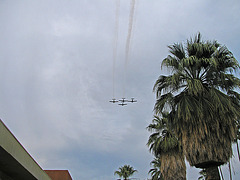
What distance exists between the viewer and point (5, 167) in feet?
32.6

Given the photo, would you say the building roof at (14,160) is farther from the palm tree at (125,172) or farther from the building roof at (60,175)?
the palm tree at (125,172)

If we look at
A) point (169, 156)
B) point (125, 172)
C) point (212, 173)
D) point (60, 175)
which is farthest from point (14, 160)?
point (125, 172)

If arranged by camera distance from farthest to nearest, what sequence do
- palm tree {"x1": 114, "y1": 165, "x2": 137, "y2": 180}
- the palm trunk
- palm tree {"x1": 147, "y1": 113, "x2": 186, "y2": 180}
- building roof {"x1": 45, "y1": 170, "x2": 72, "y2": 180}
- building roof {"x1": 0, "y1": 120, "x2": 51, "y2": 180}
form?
palm tree {"x1": 114, "y1": 165, "x2": 137, "y2": 180} → building roof {"x1": 45, "y1": 170, "x2": 72, "y2": 180} → palm tree {"x1": 147, "y1": 113, "x2": 186, "y2": 180} → the palm trunk → building roof {"x1": 0, "y1": 120, "x2": 51, "y2": 180}

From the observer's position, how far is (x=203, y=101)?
44.2 feet

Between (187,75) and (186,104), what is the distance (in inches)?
74.1

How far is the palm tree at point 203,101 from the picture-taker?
1245cm

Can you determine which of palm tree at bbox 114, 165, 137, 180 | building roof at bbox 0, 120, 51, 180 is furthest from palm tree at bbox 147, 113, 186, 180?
palm tree at bbox 114, 165, 137, 180

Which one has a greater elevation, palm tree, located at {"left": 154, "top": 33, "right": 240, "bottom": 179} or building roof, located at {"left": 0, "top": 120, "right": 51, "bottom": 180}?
palm tree, located at {"left": 154, "top": 33, "right": 240, "bottom": 179}

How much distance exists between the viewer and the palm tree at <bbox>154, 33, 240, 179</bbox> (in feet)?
40.8

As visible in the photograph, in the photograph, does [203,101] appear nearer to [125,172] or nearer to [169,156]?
[169,156]

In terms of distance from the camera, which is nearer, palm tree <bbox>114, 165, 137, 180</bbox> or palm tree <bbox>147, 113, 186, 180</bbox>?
palm tree <bbox>147, 113, 186, 180</bbox>

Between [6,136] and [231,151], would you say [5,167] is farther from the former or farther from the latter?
[231,151]

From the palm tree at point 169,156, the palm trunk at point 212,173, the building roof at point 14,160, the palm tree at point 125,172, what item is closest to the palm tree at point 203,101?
the palm trunk at point 212,173

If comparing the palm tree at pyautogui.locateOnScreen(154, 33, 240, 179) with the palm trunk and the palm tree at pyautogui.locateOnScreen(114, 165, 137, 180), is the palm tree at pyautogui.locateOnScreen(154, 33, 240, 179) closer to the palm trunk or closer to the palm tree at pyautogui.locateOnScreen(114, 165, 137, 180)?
the palm trunk
